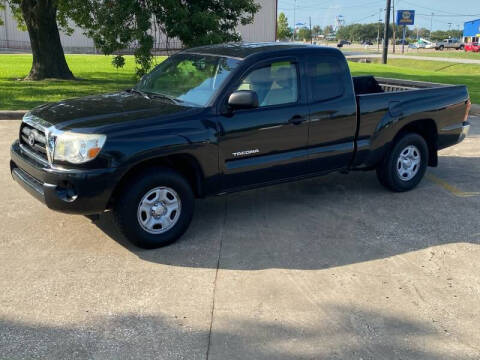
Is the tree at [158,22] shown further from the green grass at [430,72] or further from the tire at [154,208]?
the green grass at [430,72]

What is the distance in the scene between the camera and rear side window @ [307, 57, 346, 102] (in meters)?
5.81

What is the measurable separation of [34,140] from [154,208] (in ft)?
4.31

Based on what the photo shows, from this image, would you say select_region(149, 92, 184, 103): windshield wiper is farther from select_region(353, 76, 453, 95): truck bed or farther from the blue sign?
the blue sign

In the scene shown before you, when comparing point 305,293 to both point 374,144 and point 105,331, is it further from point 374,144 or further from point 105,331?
point 374,144

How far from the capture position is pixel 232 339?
11.7 feet

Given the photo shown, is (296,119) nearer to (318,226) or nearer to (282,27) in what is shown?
(318,226)

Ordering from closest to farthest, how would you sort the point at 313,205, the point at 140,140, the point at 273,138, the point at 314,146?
the point at 140,140
the point at 273,138
the point at 314,146
the point at 313,205

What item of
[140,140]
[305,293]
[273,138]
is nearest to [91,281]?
[140,140]

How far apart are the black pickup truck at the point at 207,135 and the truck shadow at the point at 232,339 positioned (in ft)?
4.04

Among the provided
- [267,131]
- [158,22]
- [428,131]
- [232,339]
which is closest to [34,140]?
[267,131]

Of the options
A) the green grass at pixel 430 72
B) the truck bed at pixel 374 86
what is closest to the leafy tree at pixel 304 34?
the green grass at pixel 430 72

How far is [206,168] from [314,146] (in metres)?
1.35

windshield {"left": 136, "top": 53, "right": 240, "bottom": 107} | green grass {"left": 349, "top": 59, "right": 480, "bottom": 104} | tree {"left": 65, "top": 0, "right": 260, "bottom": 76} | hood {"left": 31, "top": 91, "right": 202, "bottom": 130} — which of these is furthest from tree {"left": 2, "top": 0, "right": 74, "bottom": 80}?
hood {"left": 31, "top": 91, "right": 202, "bottom": 130}

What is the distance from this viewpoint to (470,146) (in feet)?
31.5
